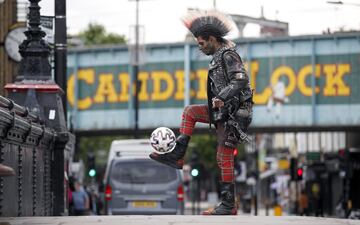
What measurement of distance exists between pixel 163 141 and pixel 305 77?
44.6 m

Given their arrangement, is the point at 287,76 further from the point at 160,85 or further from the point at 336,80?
the point at 160,85

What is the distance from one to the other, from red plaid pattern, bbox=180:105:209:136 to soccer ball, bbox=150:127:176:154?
0.15 m

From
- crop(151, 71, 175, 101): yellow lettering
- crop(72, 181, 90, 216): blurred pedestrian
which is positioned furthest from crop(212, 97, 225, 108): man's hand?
crop(151, 71, 175, 101): yellow lettering

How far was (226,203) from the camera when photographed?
12.9m

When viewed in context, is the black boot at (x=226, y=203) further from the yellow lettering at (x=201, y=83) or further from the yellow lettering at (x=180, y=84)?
the yellow lettering at (x=180, y=84)

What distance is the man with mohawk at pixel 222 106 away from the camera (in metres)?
12.9

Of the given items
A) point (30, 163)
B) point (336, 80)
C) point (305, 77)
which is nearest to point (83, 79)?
point (305, 77)

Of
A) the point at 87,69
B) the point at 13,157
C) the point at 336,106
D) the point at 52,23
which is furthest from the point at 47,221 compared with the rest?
the point at 87,69

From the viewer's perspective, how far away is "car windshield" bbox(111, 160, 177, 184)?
102 feet

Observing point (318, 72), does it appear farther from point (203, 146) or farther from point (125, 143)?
point (203, 146)

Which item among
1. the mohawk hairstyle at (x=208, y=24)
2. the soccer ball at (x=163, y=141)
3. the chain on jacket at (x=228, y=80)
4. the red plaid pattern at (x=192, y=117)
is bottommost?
the soccer ball at (x=163, y=141)

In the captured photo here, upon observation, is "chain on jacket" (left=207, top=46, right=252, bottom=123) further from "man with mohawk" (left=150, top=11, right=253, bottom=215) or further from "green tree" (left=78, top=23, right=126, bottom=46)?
"green tree" (left=78, top=23, right=126, bottom=46)

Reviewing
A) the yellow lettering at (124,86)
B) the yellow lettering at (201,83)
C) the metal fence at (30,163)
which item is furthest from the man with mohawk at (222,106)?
the yellow lettering at (124,86)

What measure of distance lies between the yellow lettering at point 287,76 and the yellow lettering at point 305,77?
11.7 inches
